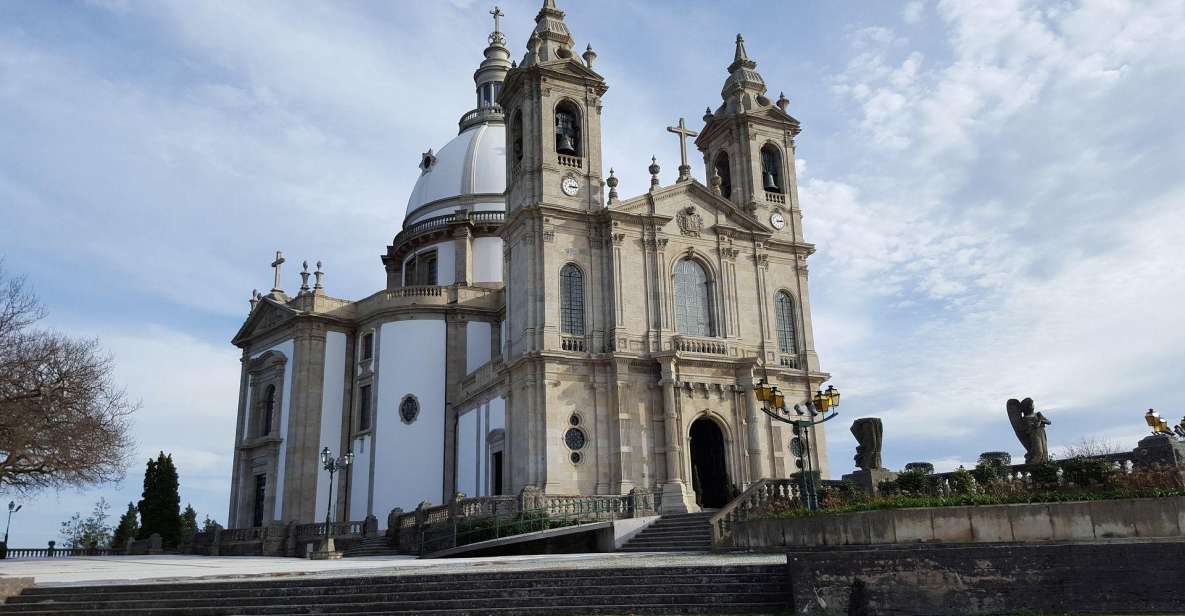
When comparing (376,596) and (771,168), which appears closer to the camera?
(376,596)

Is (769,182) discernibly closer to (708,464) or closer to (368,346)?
(708,464)

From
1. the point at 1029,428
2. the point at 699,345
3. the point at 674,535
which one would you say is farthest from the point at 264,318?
the point at 1029,428

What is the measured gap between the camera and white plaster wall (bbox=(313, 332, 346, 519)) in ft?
130

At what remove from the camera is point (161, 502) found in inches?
1852

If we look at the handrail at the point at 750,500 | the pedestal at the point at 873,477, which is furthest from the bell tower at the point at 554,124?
the pedestal at the point at 873,477

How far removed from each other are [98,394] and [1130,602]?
32.0m

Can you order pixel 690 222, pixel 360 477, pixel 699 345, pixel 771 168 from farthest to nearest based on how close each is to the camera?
pixel 771 168, pixel 360 477, pixel 690 222, pixel 699 345

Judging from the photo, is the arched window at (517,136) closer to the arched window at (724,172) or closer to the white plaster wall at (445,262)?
the arched window at (724,172)

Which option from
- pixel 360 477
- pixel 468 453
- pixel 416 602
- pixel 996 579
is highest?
pixel 468 453

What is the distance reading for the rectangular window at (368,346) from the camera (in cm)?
4075

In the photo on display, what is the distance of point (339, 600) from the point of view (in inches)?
570

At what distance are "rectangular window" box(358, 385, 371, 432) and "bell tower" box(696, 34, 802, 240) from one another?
17682mm

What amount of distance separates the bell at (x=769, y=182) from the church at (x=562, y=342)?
61 mm

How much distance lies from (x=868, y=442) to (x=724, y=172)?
72.3ft
